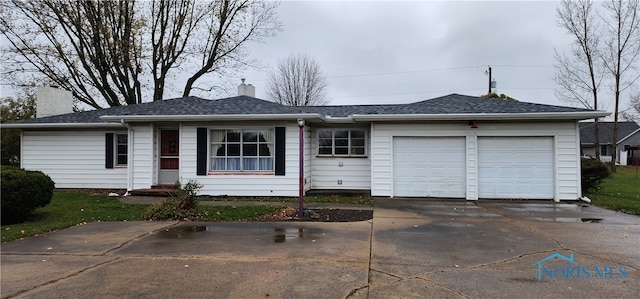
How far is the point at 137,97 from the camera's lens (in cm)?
2442

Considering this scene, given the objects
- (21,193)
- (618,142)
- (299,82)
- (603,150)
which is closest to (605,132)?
(618,142)

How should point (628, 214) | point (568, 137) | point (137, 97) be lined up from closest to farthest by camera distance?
point (628, 214) → point (568, 137) → point (137, 97)

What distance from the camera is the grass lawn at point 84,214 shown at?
23.9 feet

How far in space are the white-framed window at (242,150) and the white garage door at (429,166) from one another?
163 inches

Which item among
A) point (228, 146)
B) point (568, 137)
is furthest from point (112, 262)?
point (568, 137)

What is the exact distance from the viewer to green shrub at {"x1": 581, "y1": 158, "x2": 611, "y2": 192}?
12.9m

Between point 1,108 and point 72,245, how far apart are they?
838 inches

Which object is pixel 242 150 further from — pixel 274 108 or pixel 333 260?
pixel 333 260

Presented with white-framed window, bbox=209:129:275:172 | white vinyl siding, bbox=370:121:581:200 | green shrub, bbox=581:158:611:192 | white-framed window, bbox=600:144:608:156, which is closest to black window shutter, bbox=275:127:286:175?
white-framed window, bbox=209:129:275:172

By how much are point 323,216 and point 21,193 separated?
624 cm

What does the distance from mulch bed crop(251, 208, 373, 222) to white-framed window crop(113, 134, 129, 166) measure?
7.94 metres

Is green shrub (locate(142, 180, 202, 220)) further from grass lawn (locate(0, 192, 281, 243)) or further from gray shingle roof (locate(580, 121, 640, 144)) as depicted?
gray shingle roof (locate(580, 121, 640, 144))

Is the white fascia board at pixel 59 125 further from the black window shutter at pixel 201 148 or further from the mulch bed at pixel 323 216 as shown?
the mulch bed at pixel 323 216

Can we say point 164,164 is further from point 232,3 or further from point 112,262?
point 232,3
